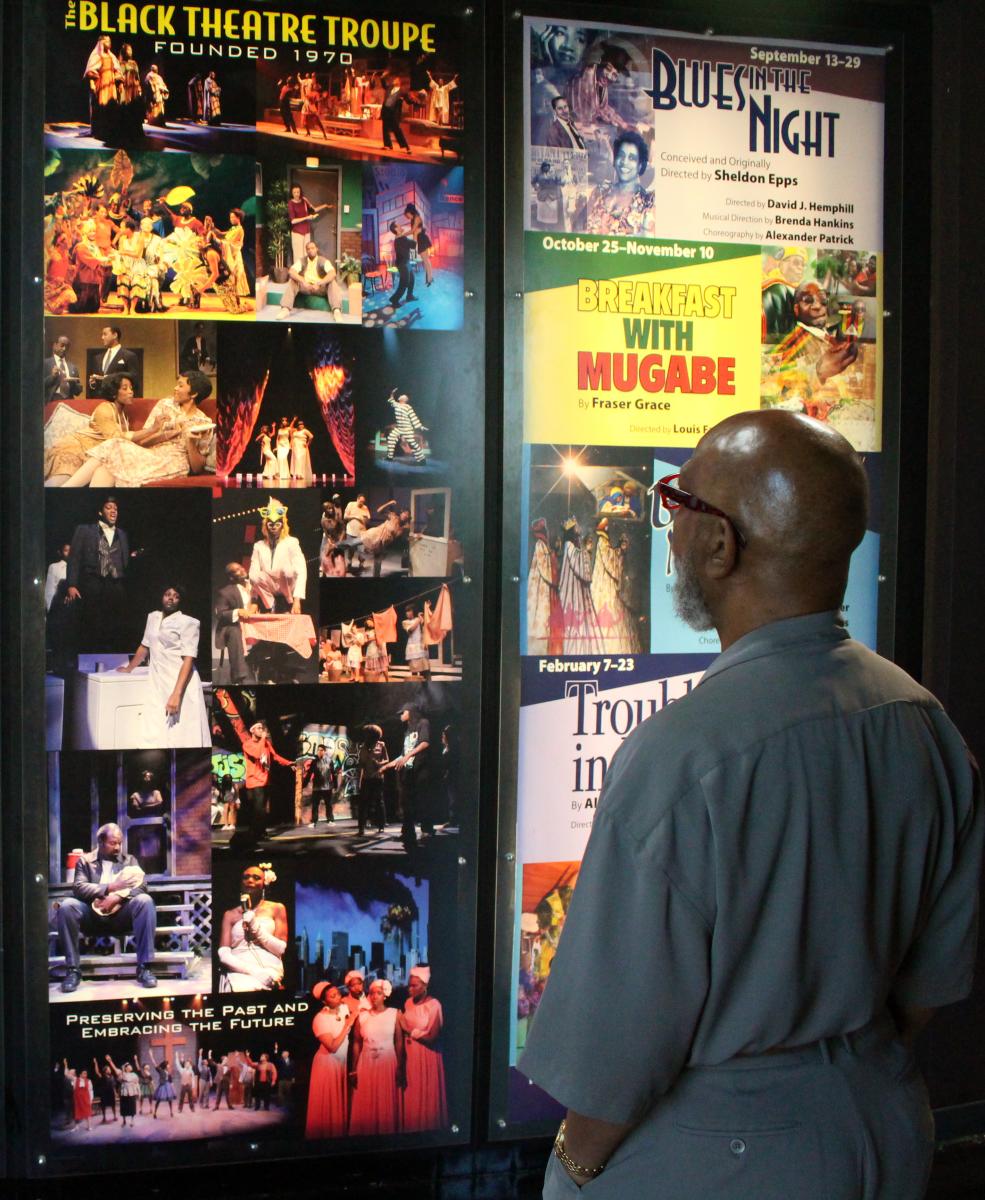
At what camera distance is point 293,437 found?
9.56 feet

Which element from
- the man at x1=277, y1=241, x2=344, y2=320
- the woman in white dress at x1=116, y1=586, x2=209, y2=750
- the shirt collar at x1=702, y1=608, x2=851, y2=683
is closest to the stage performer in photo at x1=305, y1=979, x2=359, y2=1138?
the woman in white dress at x1=116, y1=586, x2=209, y2=750

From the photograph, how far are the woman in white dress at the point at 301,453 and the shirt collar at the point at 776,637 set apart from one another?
5.43 ft

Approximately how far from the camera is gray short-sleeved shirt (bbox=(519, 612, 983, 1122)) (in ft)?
4.34

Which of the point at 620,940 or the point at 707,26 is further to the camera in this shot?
the point at 707,26

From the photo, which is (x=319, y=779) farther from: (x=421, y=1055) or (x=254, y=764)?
(x=421, y=1055)

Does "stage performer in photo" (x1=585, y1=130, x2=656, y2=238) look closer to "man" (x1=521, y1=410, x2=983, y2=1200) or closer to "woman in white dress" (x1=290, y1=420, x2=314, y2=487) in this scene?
"woman in white dress" (x1=290, y1=420, x2=314, y2=487)

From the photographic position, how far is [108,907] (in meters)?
2.88

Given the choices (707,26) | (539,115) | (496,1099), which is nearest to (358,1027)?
(496,1099)

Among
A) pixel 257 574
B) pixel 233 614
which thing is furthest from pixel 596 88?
pixel 233 614

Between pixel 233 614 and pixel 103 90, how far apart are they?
1241 millimetres

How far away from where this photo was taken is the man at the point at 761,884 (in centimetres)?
133

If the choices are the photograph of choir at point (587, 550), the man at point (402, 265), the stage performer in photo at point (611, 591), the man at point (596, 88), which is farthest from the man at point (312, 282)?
the stage performer in photo at point (611, 591)

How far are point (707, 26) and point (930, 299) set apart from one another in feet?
2.99

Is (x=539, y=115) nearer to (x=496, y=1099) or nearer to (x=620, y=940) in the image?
(x=620, y=940)
